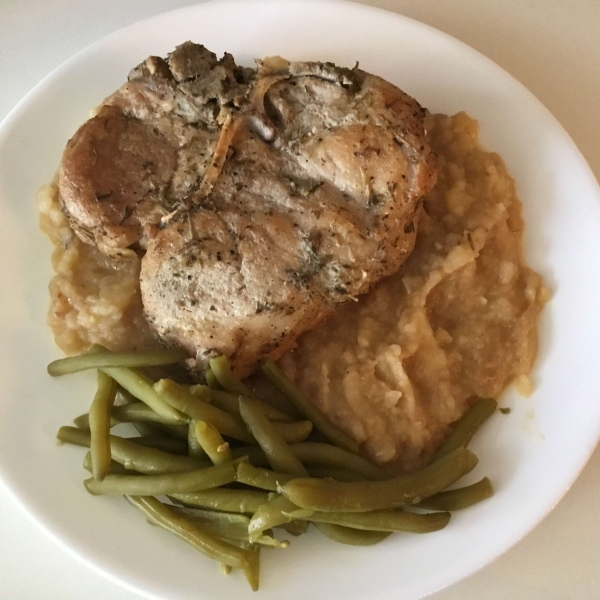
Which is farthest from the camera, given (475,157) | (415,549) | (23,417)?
(475,157)

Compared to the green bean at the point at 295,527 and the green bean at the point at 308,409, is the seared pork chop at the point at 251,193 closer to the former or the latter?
the green bean at the point at 308,409

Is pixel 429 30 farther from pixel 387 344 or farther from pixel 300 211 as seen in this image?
pixel 387 344

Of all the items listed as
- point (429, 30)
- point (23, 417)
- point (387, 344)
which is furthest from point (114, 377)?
point (429, 30)

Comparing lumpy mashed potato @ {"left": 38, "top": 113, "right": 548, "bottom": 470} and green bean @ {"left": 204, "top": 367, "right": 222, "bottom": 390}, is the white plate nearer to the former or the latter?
lumpy mashed potato @ {"left": 38, "top": 113, "right": 548, "bottom": 470}

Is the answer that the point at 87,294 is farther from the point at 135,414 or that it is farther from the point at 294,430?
the point at 294,430

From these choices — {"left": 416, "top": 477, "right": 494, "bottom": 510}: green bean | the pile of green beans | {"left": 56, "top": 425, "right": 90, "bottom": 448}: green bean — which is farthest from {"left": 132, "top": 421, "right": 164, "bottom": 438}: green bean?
{"left": 416, "top": 477, "right": 494, "bottom": 510}: green bean

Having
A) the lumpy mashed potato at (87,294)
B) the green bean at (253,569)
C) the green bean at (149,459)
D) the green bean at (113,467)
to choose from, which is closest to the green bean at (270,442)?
the green bean at (149,459)
